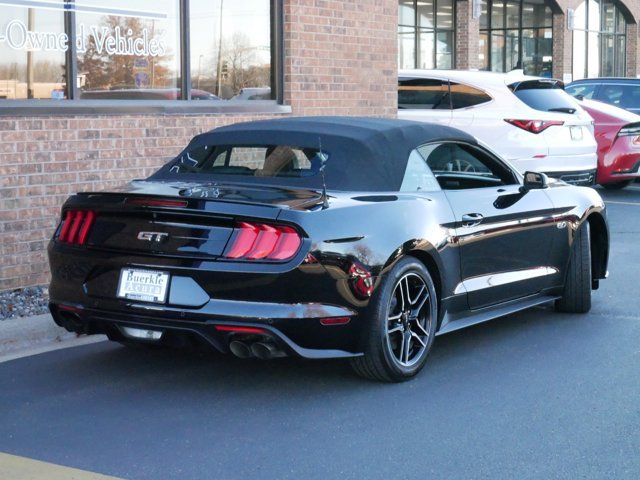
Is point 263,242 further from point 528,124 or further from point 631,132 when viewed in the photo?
point 631,132

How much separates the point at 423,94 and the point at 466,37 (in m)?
15.1

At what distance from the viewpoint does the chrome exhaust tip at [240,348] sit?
573 cm

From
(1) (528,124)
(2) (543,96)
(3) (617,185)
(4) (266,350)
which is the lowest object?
(4) (266,350)

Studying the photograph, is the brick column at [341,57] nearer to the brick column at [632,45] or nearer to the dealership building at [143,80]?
the dealership building at [143,80]

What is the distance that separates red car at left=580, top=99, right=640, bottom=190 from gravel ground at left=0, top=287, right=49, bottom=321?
9857mm

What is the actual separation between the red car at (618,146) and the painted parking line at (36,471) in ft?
41.9

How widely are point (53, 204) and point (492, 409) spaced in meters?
4.64

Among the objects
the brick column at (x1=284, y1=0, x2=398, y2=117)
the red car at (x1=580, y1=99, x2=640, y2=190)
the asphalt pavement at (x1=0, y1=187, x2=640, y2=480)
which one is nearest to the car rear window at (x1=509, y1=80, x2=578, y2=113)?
the red car at (x1=580, y1=99, x2=640, y2=190)

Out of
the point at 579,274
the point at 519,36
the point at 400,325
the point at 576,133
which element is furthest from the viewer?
the point at 519,36

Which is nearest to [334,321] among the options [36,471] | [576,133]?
[36,471]

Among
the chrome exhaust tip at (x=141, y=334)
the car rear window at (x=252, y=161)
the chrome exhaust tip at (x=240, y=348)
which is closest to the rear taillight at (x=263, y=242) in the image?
the chrome exhaust tip at (x=240, y=348)

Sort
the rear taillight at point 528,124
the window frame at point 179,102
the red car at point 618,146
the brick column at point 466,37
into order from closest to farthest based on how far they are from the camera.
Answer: the window frame at point 179,102, the rear taillight at point 528,124, the red car at point 618,146, the brick column at point 466,37

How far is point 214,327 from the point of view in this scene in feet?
18.6

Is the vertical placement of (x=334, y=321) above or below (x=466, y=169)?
below
